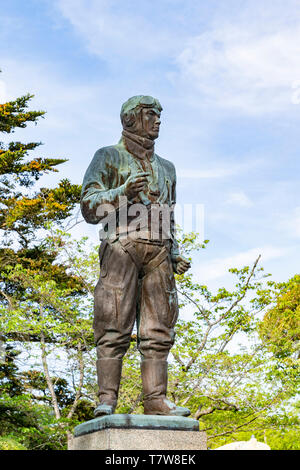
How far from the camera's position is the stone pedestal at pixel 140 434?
11.9 feet

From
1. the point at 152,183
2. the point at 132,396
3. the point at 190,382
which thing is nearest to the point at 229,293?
the point at 190,382

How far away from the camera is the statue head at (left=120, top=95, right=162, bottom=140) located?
4598 millimetres

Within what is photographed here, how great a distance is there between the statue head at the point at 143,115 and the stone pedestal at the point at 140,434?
215 centimetres

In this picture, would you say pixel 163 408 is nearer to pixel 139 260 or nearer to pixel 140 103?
pixel 139 260

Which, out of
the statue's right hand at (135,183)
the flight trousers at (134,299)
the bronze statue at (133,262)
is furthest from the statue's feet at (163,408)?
the statue's right hand at (135,183)

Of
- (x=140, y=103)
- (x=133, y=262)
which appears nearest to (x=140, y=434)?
(x=133, y=262)

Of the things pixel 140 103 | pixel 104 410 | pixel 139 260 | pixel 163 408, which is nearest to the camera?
pixel 104 410

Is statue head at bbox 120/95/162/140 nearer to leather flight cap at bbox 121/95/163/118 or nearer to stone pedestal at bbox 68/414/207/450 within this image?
leather flight cap at bbox 121/95/163/118

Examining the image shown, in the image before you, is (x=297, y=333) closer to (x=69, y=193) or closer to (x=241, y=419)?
(x=241, y=419)

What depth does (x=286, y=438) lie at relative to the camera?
593 inches

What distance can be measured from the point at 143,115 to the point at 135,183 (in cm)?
71

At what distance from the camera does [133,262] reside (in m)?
4.30

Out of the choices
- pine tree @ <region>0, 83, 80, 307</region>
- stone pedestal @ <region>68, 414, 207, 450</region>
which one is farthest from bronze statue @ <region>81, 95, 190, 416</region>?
pine tree @ <region>0, 83, 80, 307</region>
